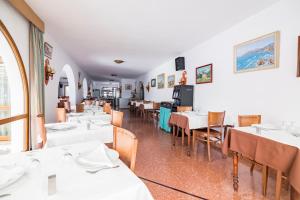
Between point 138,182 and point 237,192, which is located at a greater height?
point 138,182

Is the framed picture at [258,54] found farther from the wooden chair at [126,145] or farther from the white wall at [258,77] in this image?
the wooden chair at [126,145]

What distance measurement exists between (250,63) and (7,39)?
401 cm

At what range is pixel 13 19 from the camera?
94.8 inches

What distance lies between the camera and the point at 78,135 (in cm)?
185

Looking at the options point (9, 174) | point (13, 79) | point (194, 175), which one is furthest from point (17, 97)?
point (194, 175)

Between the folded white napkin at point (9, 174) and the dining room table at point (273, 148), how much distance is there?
78.7 inches

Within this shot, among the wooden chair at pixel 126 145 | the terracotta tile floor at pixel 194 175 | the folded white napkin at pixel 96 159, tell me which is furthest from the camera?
the terracotta tile floor at pixel 194 175

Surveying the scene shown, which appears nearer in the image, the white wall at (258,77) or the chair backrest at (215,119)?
the white wall at (258,77)

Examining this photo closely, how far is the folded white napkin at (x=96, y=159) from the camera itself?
3.21ft

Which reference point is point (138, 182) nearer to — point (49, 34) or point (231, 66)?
point (231, 66)

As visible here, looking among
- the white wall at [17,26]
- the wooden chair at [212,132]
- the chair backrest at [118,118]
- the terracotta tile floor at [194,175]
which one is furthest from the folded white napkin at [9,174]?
the wooden chair at [212,132]

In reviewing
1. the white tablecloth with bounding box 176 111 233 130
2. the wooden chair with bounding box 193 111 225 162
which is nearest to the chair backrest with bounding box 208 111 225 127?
the wooden chair with bounding box 193 111 225 162

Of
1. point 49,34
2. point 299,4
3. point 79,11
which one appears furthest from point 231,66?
point 49,34

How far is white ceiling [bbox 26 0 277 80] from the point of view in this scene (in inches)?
99.3
